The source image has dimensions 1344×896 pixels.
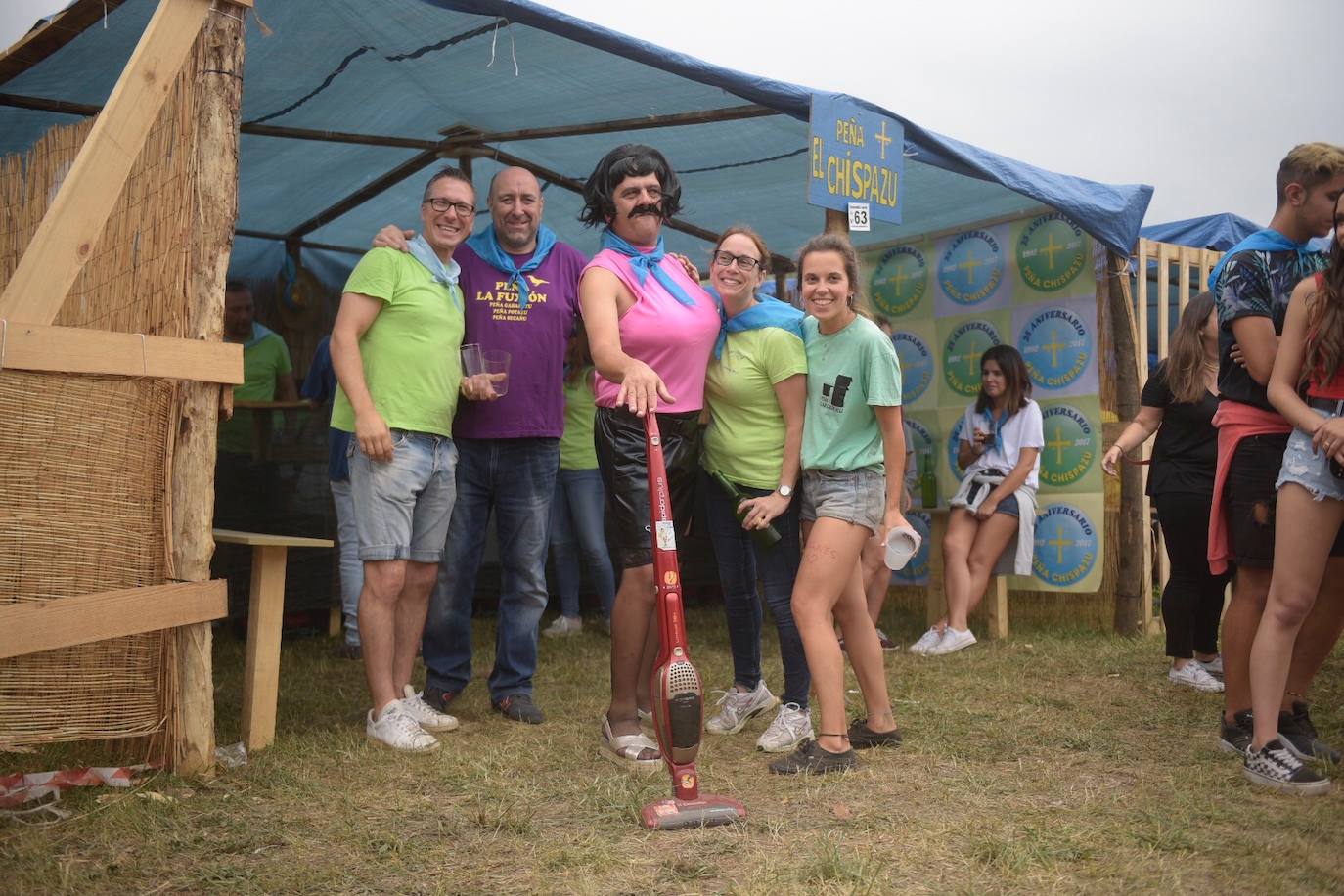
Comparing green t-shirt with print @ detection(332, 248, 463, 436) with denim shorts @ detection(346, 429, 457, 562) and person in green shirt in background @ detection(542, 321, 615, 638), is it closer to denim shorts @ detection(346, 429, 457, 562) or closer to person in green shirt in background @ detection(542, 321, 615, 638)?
denim shorts @ detection(346, 429, 457, 562)

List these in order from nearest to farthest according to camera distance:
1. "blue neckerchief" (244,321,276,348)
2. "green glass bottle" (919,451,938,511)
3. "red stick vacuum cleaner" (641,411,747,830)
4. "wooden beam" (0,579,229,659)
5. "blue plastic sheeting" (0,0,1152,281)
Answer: "red stick vacuum cleaner" (641,411,747,830), "wooden beam" (0,579,229,659), "blue plastic sheeting" (0,0,1152,281), "blue neckerchief" (244,321,276,348), "green glass bottle" (919,451,938,511)

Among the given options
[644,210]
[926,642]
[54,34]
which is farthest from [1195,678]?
[54,34]

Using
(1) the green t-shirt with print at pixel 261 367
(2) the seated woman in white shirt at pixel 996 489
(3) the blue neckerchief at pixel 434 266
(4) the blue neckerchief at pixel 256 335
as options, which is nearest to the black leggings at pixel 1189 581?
(2) the seated woman in white shirt at pixel 996 489

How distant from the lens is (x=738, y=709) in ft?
13.0

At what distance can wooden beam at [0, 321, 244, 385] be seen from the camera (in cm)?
282

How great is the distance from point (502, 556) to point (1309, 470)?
2652mm

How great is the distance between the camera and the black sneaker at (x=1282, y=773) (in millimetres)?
2912

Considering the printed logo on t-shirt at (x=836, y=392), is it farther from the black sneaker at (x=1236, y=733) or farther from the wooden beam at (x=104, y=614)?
the wooden beam at (x=104, y=614)

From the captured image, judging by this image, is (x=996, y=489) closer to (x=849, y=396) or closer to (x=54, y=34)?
(x=849, y=396)

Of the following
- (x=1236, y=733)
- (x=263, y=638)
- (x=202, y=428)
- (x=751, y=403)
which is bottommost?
(x=1236, y=733)

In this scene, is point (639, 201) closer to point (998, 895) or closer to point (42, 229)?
point (42, 229)

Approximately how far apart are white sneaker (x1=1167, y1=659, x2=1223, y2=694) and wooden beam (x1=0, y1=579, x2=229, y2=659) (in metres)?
3.73

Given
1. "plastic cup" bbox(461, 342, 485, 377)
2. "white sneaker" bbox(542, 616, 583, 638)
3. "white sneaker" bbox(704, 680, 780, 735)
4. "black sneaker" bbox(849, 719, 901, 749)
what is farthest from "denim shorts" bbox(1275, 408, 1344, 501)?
"white sneaker" bbox(542, 616, 583, 638)

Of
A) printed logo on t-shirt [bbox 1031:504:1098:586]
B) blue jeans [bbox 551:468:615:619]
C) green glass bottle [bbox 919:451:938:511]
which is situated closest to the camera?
blue jeans [bbox 551:468:615:619]
